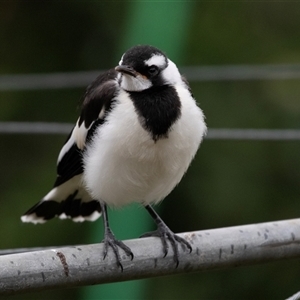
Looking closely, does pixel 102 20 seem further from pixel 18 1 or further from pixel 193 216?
pixel 193 216

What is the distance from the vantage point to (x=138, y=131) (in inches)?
119

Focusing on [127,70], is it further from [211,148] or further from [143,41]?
[211,148]

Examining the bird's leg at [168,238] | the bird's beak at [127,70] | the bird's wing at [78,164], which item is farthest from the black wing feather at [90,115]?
the bird's leg at [168,238]

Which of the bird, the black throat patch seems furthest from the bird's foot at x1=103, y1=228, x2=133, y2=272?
the black throat patch

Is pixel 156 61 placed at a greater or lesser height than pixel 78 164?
greater

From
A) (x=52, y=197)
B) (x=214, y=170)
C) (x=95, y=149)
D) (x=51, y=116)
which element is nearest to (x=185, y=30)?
(x=214, y=170)

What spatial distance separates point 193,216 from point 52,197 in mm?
1718

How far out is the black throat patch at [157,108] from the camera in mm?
3018

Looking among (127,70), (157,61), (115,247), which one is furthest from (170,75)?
(115,247)

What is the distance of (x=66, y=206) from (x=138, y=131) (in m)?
0.84

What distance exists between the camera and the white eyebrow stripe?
311 cm

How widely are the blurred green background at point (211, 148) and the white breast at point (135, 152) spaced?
1436mm

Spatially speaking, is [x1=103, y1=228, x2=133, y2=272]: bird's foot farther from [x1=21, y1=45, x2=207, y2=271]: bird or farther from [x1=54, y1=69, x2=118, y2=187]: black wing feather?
[x1=54, y1=69, x2=118, y2=187]: black wing feather

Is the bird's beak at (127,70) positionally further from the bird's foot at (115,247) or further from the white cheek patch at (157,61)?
the bird's foot at (115,247)
